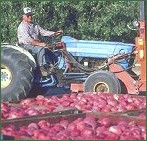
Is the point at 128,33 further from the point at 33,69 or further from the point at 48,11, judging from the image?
the point at 33,69

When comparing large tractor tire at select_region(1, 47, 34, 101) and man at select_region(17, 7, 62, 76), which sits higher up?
man at select_region(17, 7, 62, 76)

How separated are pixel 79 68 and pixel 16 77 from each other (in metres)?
1.88

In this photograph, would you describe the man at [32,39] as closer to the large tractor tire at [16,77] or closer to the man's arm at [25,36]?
the man's arm at [25,36]

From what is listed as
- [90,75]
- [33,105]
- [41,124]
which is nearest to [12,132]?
[41,124]

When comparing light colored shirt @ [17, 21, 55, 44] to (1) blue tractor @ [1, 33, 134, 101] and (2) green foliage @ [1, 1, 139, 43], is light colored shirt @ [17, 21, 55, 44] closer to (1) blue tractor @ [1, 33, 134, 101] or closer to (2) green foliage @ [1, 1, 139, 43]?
(1) blue tractor @ [1, 33, 134, 101]

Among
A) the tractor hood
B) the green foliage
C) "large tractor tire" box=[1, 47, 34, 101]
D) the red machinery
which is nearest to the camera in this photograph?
"large tractor tire" box=[1, 47, 34, 101]

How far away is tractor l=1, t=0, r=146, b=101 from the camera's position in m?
12.5

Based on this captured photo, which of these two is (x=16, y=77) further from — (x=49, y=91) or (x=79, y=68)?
(x=79, y=68)

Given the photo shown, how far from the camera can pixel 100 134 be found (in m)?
8.05

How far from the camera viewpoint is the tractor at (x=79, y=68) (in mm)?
12508

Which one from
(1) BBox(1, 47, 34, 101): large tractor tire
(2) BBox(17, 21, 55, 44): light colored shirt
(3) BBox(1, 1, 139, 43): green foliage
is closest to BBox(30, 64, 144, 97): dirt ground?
(1) BBox(1, 47, 34, 101): large tractor tire

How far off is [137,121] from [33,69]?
445 centimetres

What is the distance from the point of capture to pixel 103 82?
43.6 feet

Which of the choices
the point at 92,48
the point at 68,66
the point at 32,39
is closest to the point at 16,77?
the point at 32,39
